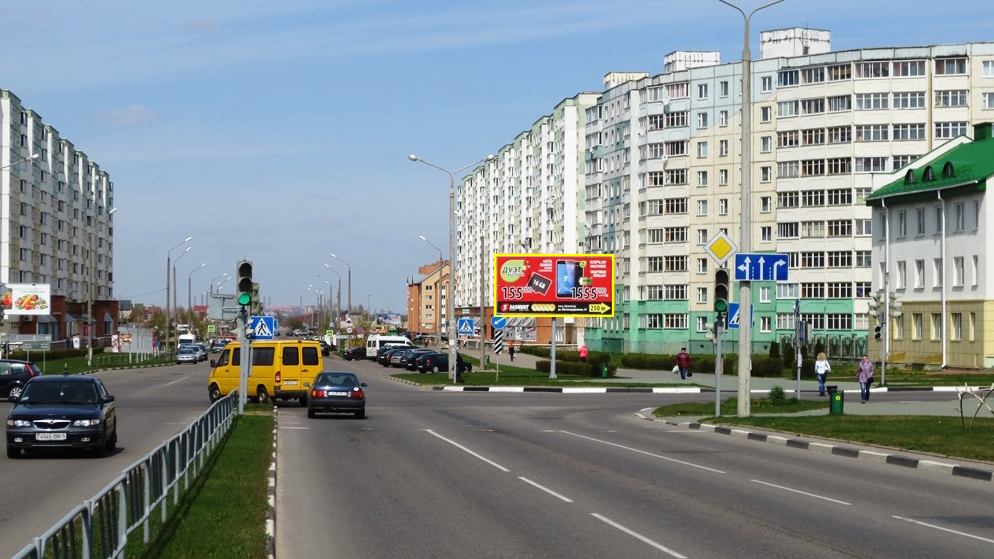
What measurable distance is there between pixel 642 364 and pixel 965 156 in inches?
899

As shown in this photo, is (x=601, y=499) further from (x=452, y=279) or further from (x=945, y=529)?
(x=452, y=279)

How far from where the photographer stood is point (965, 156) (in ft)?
228

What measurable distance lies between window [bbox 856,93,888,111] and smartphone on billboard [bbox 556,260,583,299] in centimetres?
4522

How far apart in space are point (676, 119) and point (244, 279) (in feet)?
275

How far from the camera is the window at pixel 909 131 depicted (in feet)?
323

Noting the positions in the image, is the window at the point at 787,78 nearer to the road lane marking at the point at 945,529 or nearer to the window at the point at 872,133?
the window at the point at 872,133

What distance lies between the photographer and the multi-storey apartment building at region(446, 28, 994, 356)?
322 feet

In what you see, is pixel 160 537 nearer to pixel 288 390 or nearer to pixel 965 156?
pixel 288 390

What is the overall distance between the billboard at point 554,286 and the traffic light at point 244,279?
112 feet

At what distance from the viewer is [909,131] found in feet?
324

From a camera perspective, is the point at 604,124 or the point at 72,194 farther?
the point at 72,194

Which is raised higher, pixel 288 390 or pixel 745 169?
pixel 745 169

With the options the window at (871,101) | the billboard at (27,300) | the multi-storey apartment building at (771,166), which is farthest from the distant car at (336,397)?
the window at (871,101)

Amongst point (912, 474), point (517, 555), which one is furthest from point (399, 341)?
point (517, 555)
